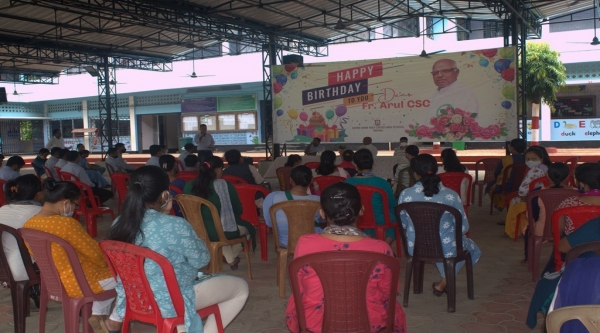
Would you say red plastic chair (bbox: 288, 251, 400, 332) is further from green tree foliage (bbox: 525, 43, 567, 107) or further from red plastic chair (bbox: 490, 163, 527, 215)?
green tree foliage (bbox: 525, 43, 567, 107)

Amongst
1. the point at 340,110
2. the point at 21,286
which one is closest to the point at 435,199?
the point at 21,286

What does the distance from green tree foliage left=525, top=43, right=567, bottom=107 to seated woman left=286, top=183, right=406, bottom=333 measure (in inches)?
697

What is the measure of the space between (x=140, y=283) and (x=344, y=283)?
2.83ft

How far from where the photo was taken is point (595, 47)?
1939cm

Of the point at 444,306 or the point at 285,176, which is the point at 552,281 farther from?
the point at 285,176

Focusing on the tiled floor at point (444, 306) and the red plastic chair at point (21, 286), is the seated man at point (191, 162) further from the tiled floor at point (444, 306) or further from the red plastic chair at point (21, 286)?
the red plastic chair at point (21, 286)

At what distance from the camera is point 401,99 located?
1123 centimetres

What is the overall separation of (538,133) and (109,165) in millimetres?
16153

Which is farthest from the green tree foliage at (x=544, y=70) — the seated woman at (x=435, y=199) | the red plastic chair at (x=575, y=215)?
the red plastic chair at (x=575, y=215)

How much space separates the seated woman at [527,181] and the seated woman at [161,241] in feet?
11.2

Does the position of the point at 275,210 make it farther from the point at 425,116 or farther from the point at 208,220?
the point at 425,116

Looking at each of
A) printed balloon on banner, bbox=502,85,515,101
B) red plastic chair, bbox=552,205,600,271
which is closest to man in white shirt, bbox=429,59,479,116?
printed balloon on banner, bbox=502,85,515,101

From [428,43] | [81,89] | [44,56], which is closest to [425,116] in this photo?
[428,43]

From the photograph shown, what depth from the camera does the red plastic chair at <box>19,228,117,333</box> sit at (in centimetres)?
270
